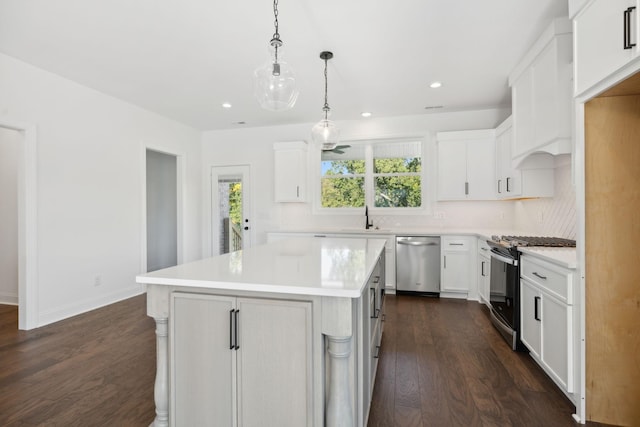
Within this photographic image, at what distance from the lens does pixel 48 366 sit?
238cm

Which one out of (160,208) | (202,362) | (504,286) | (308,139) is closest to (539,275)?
(504,286)

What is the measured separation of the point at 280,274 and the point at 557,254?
6.39 ft

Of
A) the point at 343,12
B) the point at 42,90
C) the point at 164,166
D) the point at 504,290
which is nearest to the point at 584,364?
the point at 504,290

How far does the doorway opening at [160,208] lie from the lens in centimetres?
587

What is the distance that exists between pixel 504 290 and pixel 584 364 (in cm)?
110

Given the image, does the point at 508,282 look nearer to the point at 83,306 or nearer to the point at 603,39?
the point at 603,39

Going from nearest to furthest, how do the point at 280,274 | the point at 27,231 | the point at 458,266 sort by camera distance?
1. the point at 280,274
2. the point at 27,231
3. the point at 458,266

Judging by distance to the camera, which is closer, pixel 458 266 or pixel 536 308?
pixel 536 308

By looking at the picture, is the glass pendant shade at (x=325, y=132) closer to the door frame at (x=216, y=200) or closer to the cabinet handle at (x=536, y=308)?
the cabinet handle at (x=536, y=308)

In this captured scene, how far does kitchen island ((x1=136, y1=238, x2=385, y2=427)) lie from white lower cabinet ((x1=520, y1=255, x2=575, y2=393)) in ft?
4.29

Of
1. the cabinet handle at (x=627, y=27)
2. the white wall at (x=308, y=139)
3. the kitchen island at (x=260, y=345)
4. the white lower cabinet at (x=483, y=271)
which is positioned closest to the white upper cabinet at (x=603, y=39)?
the cabinet handle at (x=627, y=27)

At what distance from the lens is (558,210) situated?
3191mm

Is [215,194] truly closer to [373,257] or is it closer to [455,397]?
[373,257]

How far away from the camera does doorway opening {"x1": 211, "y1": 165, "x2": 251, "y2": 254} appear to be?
5.76 m
